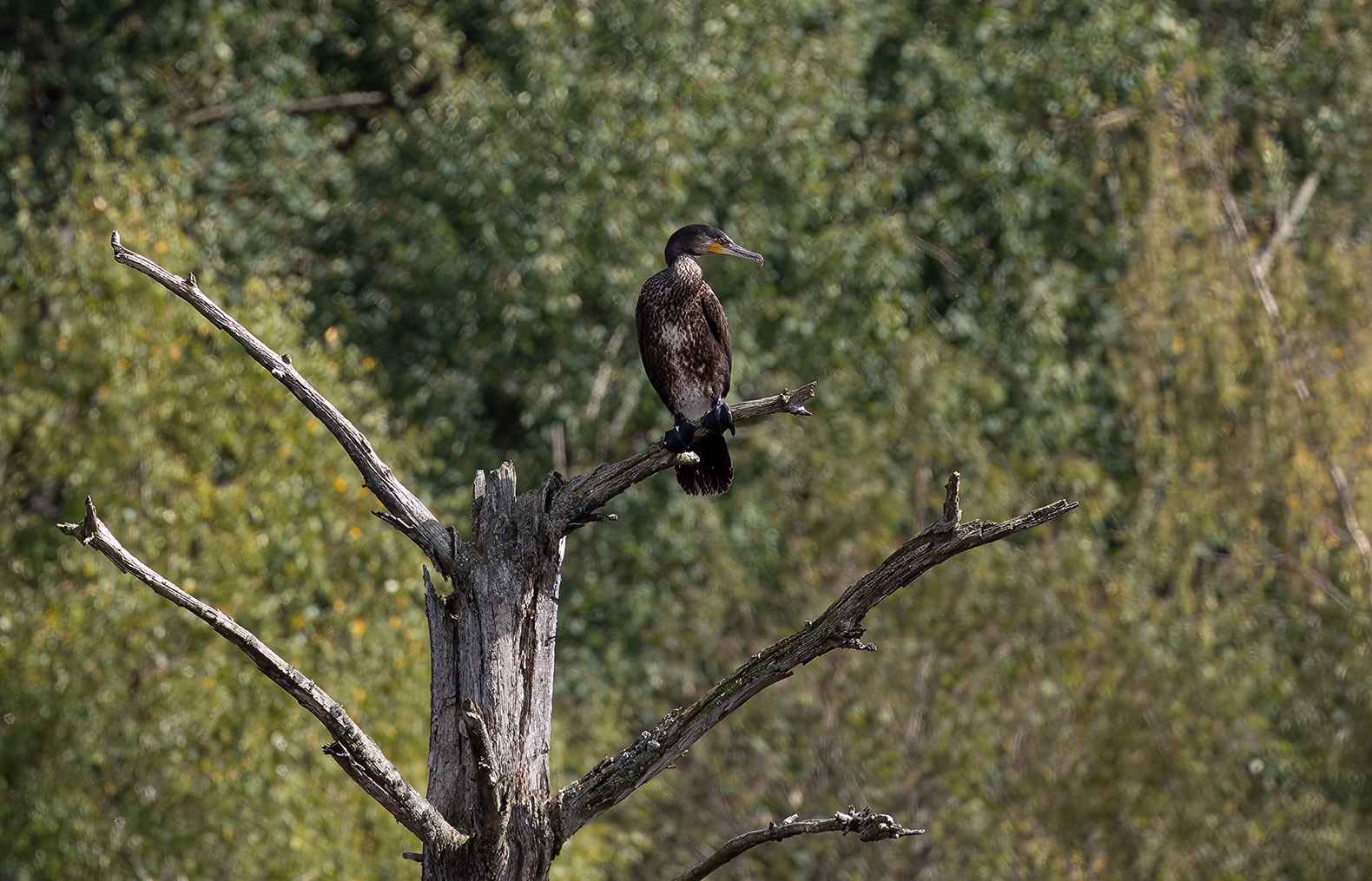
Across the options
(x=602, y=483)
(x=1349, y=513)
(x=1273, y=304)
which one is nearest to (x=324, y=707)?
(x=602, y=483)

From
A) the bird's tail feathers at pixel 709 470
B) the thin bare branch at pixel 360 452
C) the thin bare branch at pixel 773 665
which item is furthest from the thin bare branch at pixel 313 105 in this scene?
the thin bare branch at pixel 773 665

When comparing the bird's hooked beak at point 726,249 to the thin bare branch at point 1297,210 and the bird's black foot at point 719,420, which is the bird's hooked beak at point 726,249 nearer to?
the bird's black foot at point 719,420

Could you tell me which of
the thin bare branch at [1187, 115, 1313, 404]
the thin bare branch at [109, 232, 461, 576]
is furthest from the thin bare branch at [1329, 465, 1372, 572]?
the thin bare branch at [109, 232, 461, 576]

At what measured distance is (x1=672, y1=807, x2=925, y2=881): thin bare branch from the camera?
3.63m

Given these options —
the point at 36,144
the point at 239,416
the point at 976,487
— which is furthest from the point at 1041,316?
the point at 36,144

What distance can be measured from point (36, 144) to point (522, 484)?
5.32 m

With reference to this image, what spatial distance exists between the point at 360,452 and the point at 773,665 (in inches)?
41.0

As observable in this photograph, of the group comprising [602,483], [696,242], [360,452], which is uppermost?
[696,242]

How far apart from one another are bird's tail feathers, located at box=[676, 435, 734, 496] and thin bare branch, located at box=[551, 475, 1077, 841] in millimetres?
1250

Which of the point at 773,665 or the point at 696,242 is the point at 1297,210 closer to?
the point at 696,242

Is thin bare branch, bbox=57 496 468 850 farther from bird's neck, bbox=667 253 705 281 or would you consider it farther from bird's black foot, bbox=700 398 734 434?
bird's neck, bbox=667 253 705 281

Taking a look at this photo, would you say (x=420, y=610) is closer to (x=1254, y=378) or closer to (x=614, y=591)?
(x=614, y=591)

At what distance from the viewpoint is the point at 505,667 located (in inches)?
153

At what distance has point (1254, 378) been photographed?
474 inches
